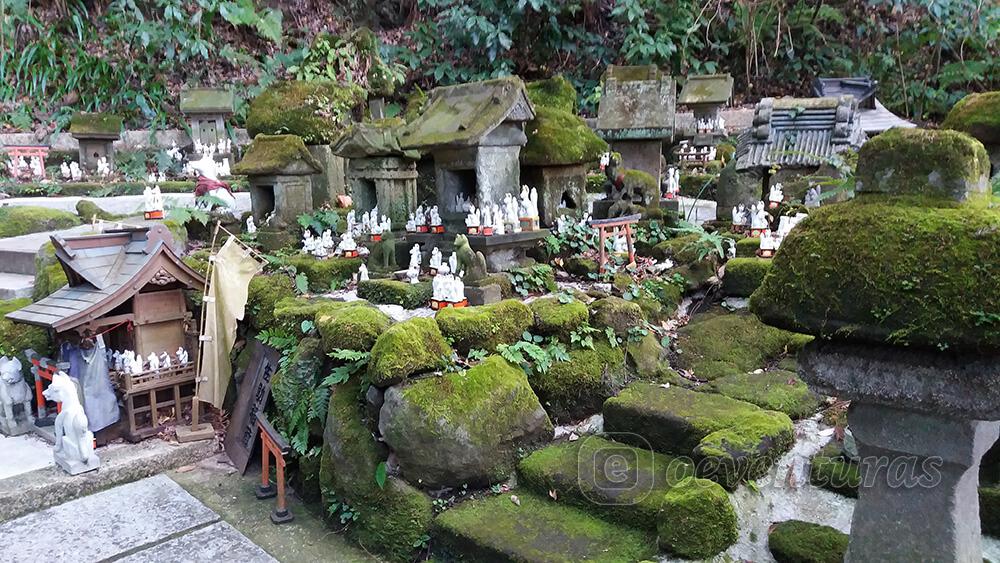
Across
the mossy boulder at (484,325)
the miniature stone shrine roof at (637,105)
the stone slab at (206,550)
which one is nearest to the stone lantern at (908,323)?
the mossy boulder at (484,325)

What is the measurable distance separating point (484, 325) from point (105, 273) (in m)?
4.05

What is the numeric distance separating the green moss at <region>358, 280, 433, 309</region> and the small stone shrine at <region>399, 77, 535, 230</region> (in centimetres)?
121

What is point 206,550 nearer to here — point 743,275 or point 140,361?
point 140,361

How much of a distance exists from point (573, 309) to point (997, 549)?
3625 millimetres

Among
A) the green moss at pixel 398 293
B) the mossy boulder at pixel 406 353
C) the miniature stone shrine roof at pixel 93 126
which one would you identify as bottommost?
the mossy boulder at pixel 406 353

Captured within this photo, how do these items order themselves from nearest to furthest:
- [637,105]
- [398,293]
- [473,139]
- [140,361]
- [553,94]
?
[140,361], [398,293], [473,139], [553,94], [637,105]

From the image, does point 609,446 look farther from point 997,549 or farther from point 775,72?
point 775,72

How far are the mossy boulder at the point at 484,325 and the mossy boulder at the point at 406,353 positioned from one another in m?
0.24

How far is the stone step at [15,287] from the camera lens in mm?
9086

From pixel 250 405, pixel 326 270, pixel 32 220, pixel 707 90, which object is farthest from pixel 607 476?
pixel 707 90

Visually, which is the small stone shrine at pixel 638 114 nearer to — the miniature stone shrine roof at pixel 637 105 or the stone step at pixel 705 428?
the miniature stone shrine roof at pixel 637 105

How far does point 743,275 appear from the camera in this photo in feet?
25.0

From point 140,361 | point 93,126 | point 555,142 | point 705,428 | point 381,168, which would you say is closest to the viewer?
point 705,428

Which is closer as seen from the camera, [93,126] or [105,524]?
[105,524]
